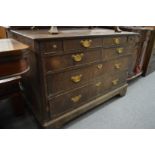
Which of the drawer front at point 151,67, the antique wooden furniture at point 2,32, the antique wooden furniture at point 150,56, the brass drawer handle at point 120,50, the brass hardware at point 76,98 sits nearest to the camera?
Answer: the brass hardware at point 76,98

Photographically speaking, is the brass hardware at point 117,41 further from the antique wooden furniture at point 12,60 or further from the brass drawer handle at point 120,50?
the antique wooden furniture at point 12,60

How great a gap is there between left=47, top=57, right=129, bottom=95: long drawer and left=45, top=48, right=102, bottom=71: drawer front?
6 cm

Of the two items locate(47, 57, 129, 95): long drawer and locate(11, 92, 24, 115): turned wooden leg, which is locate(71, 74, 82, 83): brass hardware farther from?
locate(11, 92, 24, 115): turned wooden leg

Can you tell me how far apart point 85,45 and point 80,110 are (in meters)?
0.69

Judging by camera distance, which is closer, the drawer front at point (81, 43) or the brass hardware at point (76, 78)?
the drawer front at point (81, 43)

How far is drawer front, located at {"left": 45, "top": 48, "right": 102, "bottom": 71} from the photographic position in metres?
1.06

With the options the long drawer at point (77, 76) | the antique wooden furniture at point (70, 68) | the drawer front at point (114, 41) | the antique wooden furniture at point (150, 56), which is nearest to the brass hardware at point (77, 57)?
the antique wooden furniture at point (70, 68)

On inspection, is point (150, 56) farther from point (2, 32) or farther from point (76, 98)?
point (2, 32)

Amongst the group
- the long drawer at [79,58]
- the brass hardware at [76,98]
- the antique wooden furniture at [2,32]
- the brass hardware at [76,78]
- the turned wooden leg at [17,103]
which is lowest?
the turned wooden leg at [17,103]

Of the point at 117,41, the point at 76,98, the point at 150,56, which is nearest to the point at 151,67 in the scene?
the point at 150,56

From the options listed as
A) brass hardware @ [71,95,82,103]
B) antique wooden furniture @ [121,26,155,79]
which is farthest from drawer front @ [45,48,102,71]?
antique wooden furniture @ [121,26,155,79]

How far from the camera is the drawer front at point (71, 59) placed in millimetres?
1055

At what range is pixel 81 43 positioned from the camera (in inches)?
45.6
